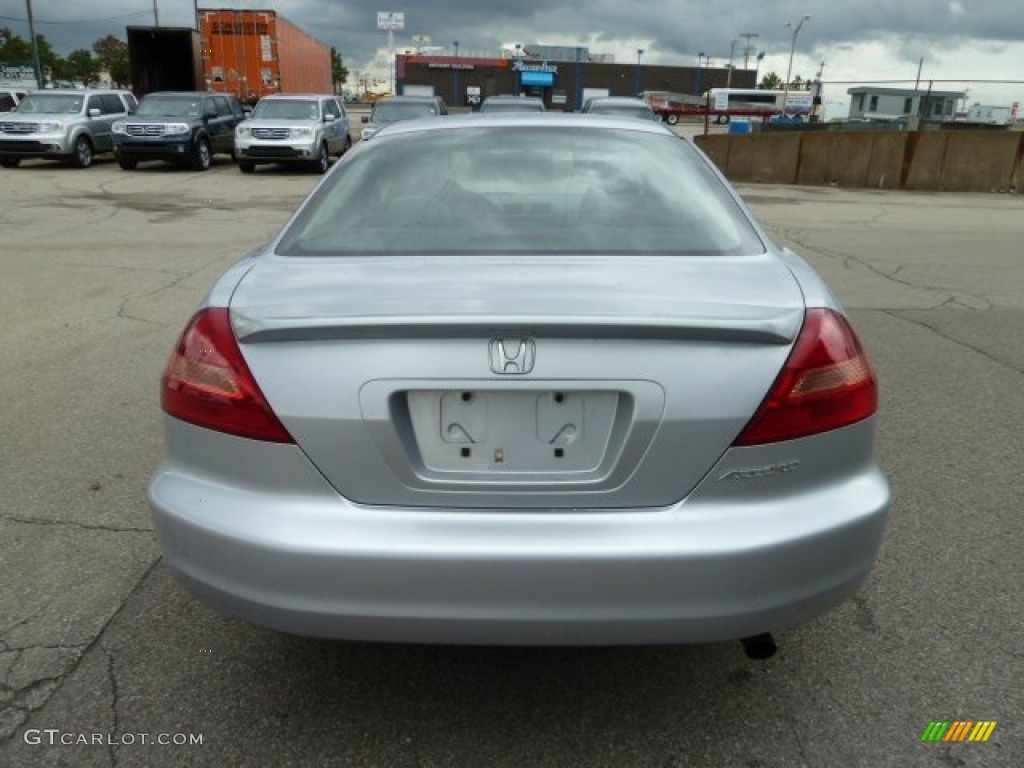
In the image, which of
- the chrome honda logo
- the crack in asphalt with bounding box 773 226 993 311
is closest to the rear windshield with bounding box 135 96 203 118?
the crack in asphalt with bounding box 773 226 993 311

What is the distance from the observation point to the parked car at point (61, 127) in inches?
790

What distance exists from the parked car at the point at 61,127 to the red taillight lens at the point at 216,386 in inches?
831

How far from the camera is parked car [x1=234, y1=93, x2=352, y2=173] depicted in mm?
20281

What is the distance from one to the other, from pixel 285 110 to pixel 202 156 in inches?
94.2

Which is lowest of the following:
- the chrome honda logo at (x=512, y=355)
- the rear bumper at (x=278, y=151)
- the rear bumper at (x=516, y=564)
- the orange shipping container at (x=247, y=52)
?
the rear bumper at (x=278, y=151)

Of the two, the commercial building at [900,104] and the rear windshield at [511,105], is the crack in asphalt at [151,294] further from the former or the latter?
the commercial building at [900,104]

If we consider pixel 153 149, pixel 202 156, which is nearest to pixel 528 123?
pixel 153 149

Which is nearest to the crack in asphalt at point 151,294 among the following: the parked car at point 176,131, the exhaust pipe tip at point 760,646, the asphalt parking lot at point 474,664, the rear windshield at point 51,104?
the asphalt parking lot at point 474,664

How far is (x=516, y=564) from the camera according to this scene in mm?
1954

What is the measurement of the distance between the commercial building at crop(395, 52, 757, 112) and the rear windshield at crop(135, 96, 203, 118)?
7043cm

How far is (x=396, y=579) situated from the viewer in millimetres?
1981

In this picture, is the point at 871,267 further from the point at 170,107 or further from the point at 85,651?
the point at 170,107

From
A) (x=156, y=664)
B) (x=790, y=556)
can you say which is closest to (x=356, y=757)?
(x=156, y=664)

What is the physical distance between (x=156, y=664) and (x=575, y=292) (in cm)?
174
